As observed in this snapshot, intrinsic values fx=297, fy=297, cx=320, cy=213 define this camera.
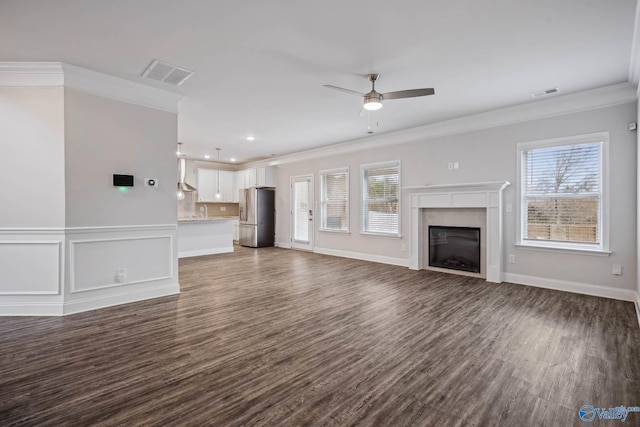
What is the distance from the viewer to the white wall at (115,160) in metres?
3.48

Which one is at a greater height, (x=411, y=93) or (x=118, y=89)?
(x=118, y=89)

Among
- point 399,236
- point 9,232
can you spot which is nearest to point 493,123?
point 399,236

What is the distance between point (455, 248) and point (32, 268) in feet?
20.5

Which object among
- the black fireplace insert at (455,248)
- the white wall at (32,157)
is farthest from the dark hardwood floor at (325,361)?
the black fireplace insert at (455,248)

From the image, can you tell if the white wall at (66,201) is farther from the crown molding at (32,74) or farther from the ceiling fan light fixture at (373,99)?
the ceiling fan light fixture at (373,99)

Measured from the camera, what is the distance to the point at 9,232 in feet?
11.0

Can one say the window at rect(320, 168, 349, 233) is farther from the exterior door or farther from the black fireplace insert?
the black fireplace insert

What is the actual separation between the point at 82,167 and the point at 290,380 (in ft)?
11.3

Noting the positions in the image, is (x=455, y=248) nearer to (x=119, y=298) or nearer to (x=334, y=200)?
(x=334, y=200)

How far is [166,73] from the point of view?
3.54 meters

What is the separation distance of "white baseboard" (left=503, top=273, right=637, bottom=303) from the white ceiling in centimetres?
274

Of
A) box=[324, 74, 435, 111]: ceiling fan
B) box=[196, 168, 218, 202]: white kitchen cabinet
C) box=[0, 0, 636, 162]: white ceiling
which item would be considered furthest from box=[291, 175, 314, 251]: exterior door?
box=[324, 74, 435, 111]: ceiling fan

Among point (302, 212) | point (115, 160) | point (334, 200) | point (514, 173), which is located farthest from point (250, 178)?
point (514, 173)

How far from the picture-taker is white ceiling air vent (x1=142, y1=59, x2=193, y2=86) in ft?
11.0
